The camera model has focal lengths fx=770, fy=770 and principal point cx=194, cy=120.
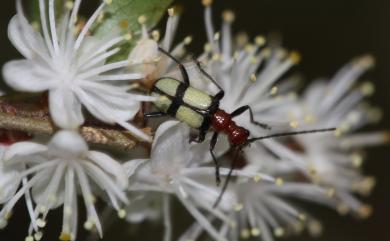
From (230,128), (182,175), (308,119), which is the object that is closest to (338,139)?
(308,119)

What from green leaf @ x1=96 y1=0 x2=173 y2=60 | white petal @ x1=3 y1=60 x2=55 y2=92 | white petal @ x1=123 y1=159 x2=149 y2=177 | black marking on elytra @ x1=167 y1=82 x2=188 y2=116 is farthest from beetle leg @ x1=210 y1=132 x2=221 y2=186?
white petal @ x1=3 y1=60 x2=55 y2=92

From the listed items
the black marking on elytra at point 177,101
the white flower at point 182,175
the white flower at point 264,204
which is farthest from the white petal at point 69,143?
the white flower at point 264,204

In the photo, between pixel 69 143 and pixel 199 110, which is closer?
pixel 69 143

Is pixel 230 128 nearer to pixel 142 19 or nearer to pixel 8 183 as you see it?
pixel 142 19

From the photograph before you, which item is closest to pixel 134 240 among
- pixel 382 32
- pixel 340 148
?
pixel 340 148

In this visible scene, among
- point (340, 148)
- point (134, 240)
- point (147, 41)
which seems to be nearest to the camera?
point (147, 41)

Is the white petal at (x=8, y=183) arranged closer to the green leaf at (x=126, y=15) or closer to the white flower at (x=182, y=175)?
the white flower at (x=182, y=175)

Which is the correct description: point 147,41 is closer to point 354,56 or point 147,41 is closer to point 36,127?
point 36,127
